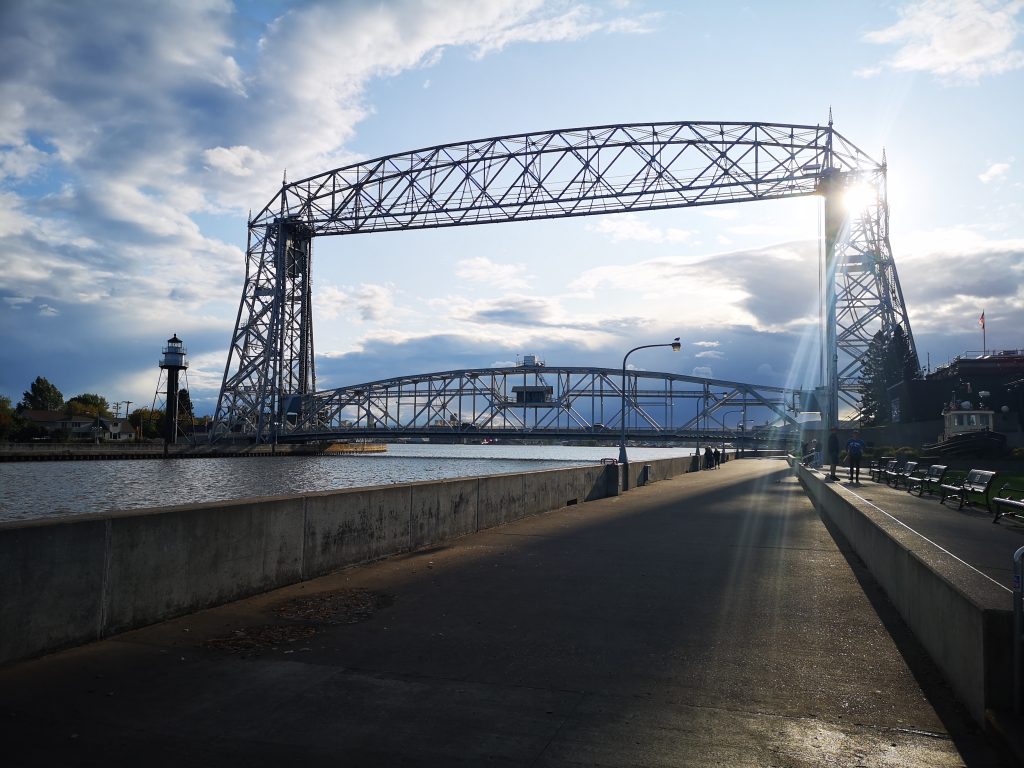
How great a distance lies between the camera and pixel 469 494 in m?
14.5

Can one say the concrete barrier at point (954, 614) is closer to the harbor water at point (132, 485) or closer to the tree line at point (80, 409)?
the harbor water at point (132, 485)

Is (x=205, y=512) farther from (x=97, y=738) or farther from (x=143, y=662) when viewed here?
(x=97, y=738)

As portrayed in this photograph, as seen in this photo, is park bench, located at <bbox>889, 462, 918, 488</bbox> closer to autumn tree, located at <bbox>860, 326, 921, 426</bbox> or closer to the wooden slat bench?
the wooden slat bench

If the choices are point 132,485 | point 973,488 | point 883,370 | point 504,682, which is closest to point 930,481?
point 973,488

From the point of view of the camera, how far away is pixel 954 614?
5.56 metres

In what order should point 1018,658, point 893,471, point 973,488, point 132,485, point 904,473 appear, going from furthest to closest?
point 132,485, point 893,471, point 904,473, point 973,488, point 1018,658

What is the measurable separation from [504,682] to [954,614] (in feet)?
10.7

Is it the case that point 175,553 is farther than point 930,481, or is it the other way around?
point 930,481

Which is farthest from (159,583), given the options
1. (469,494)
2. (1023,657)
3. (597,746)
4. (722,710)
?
(469,494)

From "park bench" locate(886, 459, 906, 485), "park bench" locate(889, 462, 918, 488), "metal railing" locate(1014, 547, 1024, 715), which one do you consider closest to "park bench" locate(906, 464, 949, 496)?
"park bench" locate(889, 462, 918, 488)

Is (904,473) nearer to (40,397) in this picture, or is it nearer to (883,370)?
(883,370)

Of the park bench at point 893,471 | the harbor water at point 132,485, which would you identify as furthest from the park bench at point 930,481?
the harbor water at point 132,485

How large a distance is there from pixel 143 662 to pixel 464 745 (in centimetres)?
293

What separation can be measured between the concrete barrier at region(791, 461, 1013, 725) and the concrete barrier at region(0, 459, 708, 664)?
6567 millimetres
